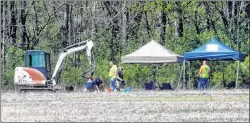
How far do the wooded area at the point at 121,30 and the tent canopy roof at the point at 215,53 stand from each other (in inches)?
169

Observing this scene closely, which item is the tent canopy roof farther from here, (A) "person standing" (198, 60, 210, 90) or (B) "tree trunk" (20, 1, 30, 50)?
(B) "tree trunk" (20, 1, 30, 50)

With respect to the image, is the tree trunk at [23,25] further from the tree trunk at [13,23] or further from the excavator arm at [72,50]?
the excavator arm at [72,50]

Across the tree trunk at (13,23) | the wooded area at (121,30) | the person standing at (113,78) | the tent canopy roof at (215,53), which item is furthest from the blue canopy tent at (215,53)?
the tree trunk at (13,23)

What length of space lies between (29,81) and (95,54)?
8.88 meters

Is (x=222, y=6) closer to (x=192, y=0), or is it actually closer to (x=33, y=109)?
(x=192, y=0)

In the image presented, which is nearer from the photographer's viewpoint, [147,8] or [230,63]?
[230,63]

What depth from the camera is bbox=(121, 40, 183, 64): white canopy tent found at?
3991 centimetres

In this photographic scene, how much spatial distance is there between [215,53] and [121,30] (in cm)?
1776

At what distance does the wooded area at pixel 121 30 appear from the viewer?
152 ft

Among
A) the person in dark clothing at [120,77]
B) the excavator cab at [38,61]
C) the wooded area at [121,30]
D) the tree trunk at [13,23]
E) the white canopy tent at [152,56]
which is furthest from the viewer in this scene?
the tree trunk at [13,23]

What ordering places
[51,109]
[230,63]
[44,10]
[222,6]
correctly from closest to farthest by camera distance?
1. [51,109]
2. [230,63]
3. [222,6]
4. [44,10]

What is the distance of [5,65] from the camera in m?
48.5

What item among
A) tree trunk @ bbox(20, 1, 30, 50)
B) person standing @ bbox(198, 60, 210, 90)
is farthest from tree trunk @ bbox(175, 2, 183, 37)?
person standing @ bbox(198, 60, 210, 90)

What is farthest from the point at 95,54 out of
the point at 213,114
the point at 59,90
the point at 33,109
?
the point at 213,114
